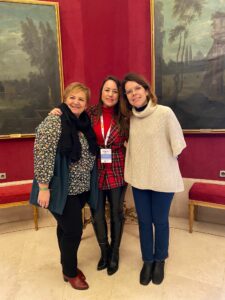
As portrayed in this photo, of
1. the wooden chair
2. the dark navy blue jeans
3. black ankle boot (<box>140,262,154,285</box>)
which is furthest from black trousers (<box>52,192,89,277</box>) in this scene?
the wooden chair

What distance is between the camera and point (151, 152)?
6.79 ft

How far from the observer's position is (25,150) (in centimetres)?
353

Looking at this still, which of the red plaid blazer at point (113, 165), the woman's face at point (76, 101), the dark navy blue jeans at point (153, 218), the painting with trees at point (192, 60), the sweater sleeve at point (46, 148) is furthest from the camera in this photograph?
the painting with trees at point (192, 60)

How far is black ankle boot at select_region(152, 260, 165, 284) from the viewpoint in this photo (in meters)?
2.33

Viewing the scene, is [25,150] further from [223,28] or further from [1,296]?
[223,28]

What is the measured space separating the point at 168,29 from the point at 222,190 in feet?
6.48

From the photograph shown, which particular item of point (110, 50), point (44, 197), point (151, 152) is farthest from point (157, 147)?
point (110, 50)

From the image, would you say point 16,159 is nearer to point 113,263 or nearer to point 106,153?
point 106,153

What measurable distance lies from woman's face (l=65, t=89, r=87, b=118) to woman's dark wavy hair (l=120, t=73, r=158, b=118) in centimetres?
35

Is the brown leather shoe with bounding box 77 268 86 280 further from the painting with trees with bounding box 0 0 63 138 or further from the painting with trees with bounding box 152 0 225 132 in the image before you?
the painting with trees with bounding box 152 0 225 132

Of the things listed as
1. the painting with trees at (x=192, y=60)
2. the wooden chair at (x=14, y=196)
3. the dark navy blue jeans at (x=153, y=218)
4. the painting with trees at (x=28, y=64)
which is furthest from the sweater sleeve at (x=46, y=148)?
the painting with trees at (x=192, y=60)

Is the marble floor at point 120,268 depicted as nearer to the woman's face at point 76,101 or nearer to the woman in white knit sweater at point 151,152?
the woman in white knit sweater at point 151,152

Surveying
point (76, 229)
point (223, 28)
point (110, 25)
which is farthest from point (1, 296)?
point (223, 28)

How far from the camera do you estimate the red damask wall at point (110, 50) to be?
10.6ft
